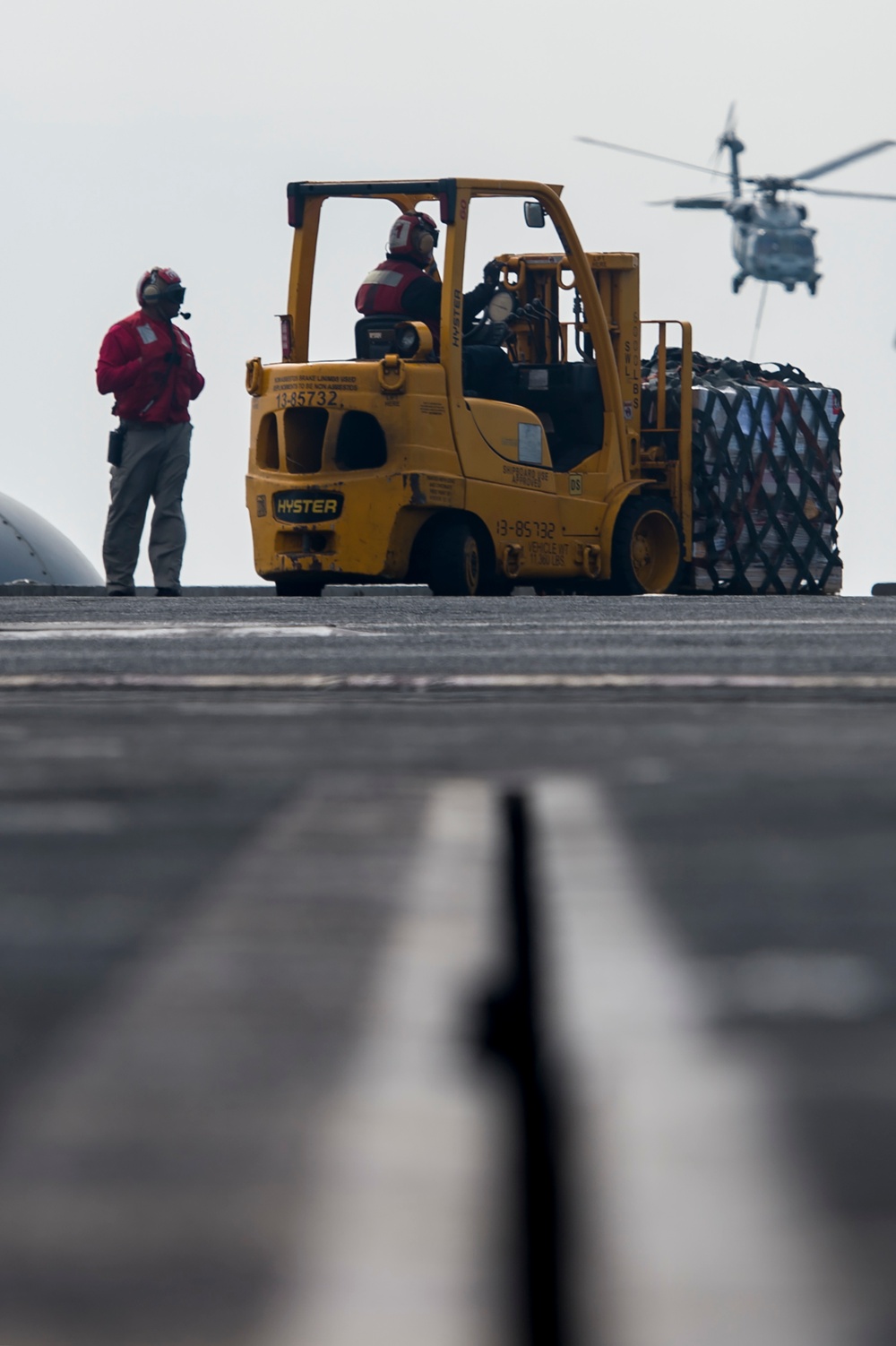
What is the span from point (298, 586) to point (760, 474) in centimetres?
559

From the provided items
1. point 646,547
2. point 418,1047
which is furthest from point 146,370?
point 418,1047

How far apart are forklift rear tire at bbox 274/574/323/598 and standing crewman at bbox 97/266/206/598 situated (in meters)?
0.70

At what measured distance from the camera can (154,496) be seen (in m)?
13.2

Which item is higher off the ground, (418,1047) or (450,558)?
(450,558)

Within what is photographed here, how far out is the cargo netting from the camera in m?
16.4

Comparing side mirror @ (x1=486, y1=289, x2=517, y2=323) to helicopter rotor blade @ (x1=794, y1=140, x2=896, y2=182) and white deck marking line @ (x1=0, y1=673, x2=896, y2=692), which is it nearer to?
white deck marking line @ (x1=0, y1=673, x2=896, y2=692)

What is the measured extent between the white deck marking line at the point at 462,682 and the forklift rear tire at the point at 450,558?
933 centimetres

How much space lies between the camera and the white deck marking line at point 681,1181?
1.39ft

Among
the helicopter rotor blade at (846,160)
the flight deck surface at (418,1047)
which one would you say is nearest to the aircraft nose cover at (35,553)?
the helicopter rotor blade at (846,160)

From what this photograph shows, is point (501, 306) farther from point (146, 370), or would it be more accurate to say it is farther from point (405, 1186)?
point (405, 1186)

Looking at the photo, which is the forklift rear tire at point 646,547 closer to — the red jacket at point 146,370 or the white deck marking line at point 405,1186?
the red jacket at point 146,370

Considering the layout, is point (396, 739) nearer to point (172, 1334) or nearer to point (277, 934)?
point (277, 934)

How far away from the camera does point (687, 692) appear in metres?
2.72

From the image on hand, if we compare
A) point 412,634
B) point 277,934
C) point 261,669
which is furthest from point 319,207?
point 277,934
